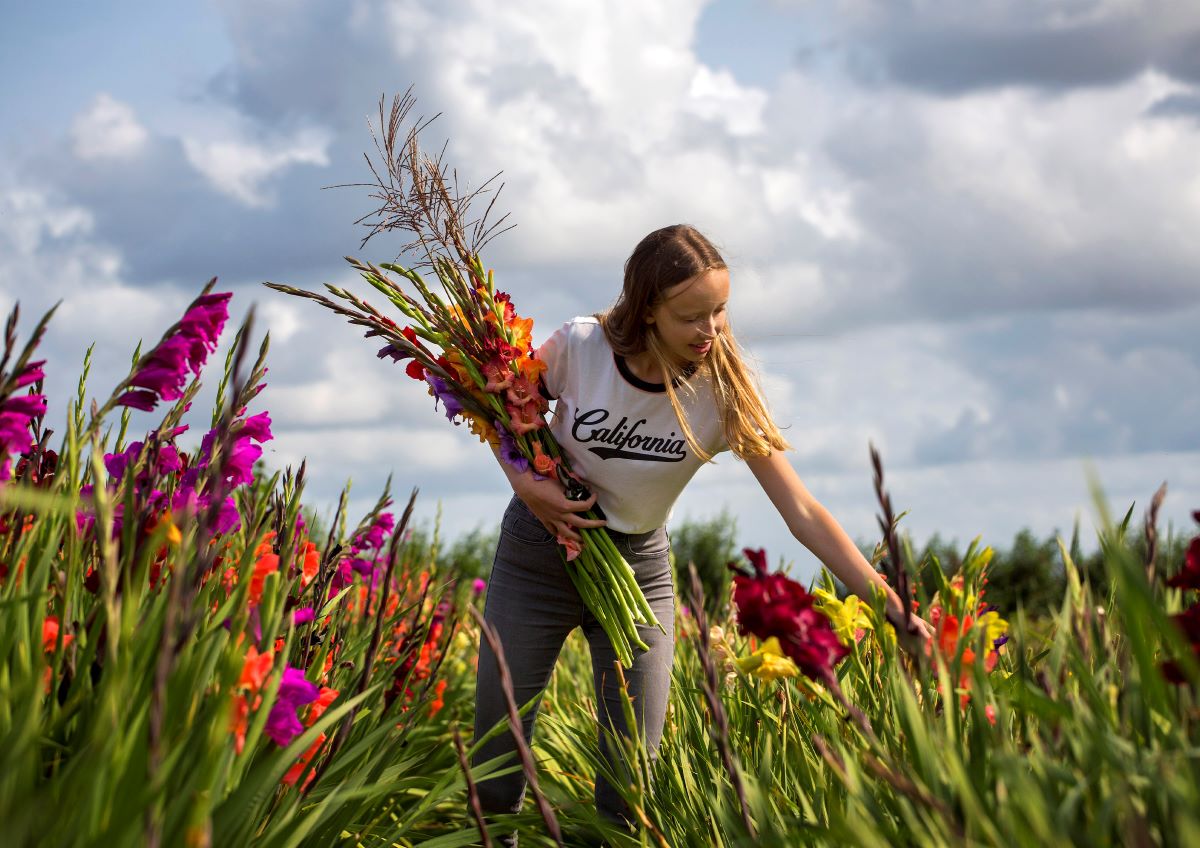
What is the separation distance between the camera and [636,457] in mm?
3273

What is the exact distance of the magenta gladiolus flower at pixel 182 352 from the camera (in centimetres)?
203

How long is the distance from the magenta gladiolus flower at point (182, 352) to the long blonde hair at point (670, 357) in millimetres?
1477

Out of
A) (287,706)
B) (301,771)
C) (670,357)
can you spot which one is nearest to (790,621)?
(287,706)

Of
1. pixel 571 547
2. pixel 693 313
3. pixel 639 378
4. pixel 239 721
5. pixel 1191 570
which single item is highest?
pixel 693 313

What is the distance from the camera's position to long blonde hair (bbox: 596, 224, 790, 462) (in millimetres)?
3229

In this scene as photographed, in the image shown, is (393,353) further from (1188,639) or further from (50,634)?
(1188,639)

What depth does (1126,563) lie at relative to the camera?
1315 mm

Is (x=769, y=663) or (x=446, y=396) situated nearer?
(x=769, y=663)

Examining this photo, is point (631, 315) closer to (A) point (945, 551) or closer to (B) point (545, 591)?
(B) point (545, 591)

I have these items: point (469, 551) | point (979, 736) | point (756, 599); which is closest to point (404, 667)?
point (756, 599)

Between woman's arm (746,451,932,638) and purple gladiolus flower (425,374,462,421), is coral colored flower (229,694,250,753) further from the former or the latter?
purple gladiolus flower (425,374,462,421)

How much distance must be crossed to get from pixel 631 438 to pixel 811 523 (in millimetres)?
603

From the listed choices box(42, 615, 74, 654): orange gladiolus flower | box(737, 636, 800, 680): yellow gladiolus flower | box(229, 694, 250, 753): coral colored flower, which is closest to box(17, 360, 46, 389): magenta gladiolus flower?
box(42, 615, 74, 654): orange gladiolus flower

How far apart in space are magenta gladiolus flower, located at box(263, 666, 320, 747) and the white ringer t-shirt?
1.45 metres
